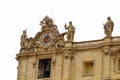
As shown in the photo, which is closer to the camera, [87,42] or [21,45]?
[87,42]

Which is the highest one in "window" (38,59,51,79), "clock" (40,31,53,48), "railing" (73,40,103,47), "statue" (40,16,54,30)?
"statue" (40,16,54,30)

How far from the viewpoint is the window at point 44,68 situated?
52.8 metres

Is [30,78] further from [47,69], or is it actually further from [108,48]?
[108,48]

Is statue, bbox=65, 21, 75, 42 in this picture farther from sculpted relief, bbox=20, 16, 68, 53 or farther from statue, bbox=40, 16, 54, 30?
statue, bbox=40, 16, 54, 30

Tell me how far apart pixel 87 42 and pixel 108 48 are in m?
3.03

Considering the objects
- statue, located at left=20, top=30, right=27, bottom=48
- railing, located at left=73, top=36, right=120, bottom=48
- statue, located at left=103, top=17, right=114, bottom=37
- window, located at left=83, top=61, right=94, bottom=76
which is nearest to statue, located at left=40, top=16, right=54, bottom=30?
statue, located at left=20, top=30, right=27, bottom=48

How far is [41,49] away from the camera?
5350 centimetres

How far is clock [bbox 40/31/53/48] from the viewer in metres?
53.3

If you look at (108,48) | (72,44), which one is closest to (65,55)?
(72,44)

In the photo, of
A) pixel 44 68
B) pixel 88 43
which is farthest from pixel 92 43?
pixel 44 68

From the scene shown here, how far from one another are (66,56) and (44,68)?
3.50m

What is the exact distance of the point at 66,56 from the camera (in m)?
51.0

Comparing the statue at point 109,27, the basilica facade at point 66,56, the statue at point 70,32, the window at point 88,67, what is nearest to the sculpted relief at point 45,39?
the basilica facade at point 66,56

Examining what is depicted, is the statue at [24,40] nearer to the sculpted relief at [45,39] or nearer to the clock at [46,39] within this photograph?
the sculpted relief at [45,39]
